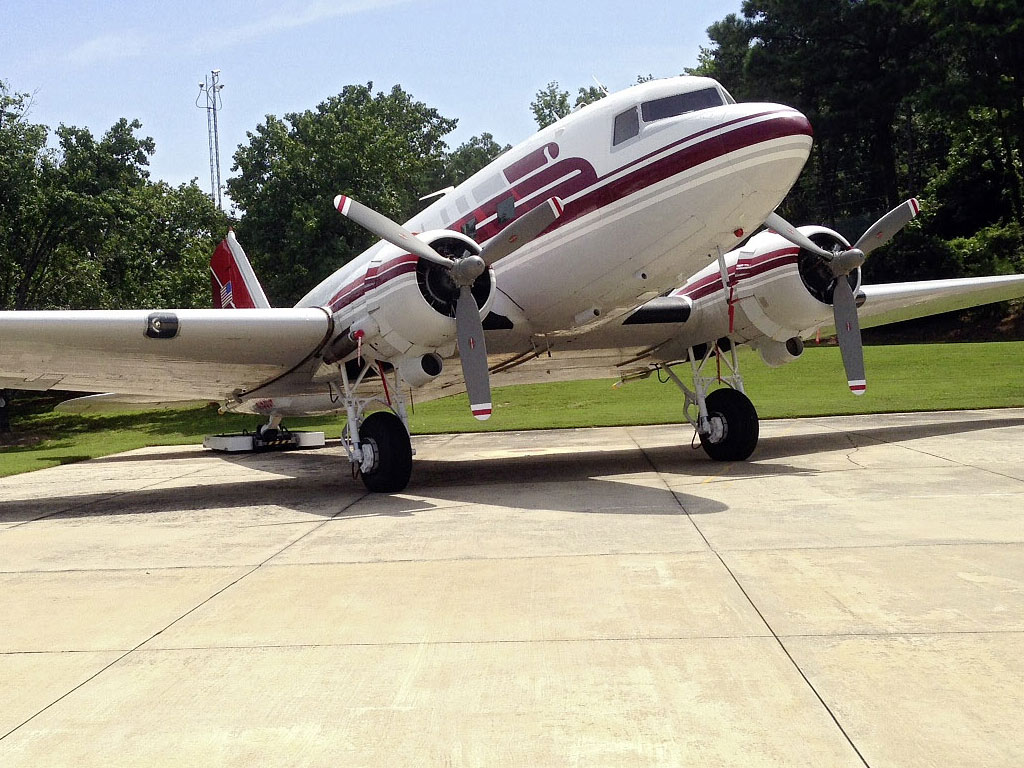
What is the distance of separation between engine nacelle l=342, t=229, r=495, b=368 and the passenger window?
2142mm

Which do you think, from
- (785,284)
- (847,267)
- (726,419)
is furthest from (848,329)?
(726,419)

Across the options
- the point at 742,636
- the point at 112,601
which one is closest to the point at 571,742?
Answer: the point at 742,636

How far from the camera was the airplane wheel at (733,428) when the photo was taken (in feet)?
46.4

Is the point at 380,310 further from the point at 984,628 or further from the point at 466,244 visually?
the point at 984,628

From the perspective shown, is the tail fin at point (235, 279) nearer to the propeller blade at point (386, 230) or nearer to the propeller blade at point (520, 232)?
the propeller blade at point (386, 230)

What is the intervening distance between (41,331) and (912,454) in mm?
11577

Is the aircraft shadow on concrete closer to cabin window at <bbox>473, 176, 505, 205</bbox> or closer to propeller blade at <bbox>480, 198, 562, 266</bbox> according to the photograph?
propeller blade at <bbox>480, 198, 562, 266</bbox>

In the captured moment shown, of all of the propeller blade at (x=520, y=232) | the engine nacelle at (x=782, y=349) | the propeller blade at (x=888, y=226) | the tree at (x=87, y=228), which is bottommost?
the engine nacelle at (x=782, y=349)

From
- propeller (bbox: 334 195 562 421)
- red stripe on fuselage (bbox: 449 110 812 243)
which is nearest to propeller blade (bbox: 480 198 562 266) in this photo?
propeller (bbox: 334 195 562 421)

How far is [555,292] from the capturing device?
12.3 m

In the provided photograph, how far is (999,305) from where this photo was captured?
44.4 m

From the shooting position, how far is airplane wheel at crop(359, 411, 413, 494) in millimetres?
12172

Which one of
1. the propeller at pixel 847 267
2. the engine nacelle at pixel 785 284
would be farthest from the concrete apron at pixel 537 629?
the engine nacelle at pixel 785 284

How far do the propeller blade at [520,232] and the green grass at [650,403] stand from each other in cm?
1319
